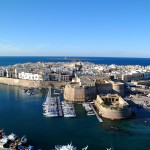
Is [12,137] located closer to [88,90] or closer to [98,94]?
[88,90]

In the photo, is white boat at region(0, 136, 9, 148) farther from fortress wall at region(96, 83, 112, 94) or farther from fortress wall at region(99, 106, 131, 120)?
fortress wall at region(96, 83, 112, 94)

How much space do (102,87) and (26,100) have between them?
12018 mm

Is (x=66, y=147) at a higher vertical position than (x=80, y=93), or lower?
lower

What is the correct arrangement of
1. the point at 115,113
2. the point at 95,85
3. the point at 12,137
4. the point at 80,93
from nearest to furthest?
1. the point at 12,137
2. the point at 115,113
3. the point at 80,93
4. the point at 95,85

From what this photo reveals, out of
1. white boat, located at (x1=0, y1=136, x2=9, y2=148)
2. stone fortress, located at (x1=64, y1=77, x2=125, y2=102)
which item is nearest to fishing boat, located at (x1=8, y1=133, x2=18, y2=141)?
white boat, located at (x1=0, y1=136, x2=9, y2=148)

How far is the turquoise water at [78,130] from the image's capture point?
23.5 metres

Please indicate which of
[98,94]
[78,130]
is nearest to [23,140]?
[78,130]

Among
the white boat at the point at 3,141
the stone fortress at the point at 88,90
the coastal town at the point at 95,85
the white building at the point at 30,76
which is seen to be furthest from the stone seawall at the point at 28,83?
the white boat at the point at 3,141

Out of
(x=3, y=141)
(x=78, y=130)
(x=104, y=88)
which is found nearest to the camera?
(x=3, y=141)

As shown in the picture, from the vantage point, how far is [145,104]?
3744 centimetres

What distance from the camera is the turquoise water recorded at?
77.0 feet

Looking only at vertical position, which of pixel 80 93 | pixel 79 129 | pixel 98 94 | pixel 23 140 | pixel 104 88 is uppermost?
pixel 104 88

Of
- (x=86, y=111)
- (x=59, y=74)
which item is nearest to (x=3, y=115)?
(x=86, y=111)

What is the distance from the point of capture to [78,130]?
2695cm
